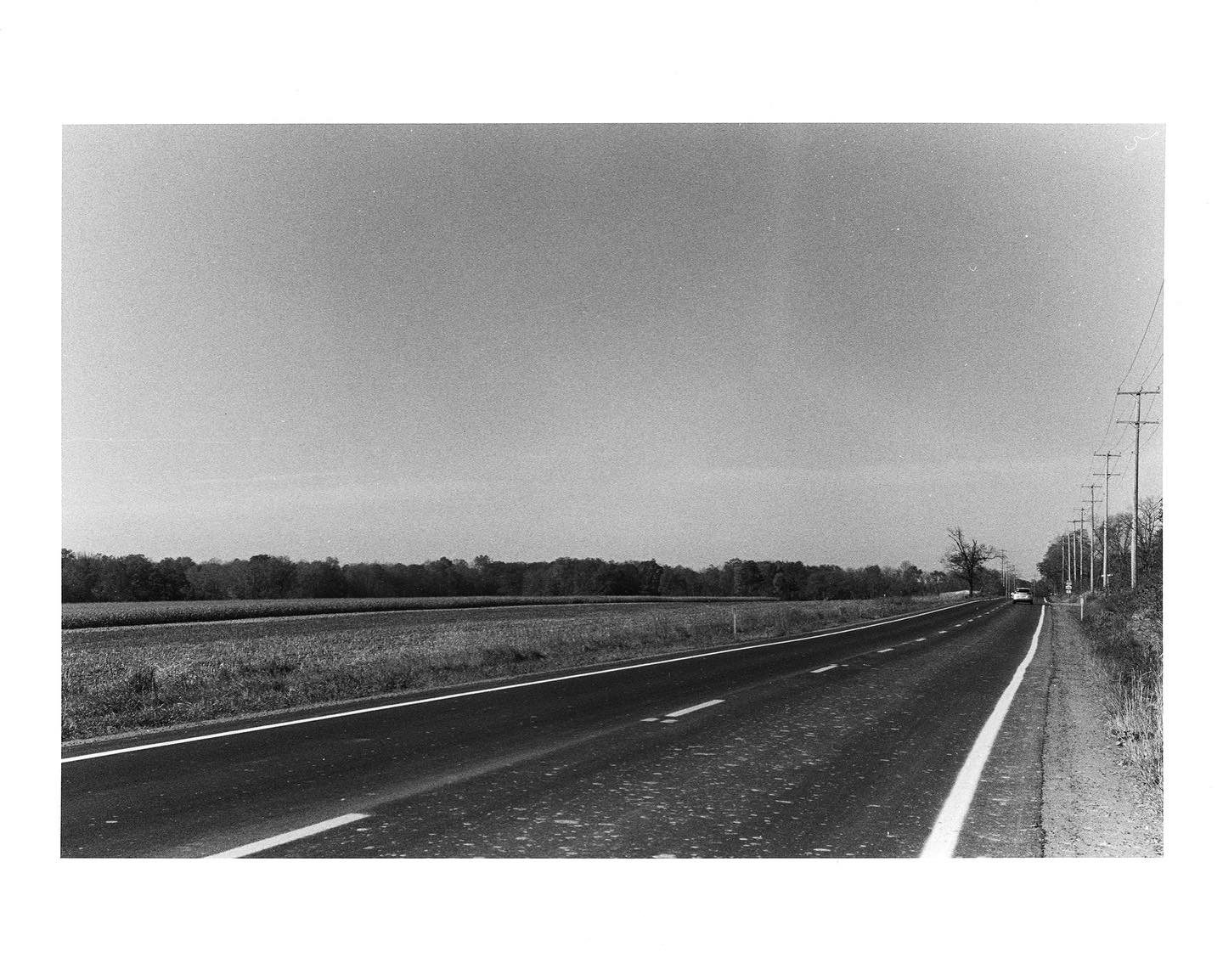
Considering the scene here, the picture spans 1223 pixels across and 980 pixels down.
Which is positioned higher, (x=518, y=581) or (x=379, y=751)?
(x=379, y=751)

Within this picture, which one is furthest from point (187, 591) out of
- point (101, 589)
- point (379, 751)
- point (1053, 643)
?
point (379, 751)

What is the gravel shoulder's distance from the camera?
5.51 meters

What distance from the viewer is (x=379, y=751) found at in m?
7.89

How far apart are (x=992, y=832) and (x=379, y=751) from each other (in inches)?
201

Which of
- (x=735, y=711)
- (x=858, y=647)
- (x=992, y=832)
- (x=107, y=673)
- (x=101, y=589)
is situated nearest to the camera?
(x=992, y=832)

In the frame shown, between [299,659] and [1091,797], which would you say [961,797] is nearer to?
[1091,797]

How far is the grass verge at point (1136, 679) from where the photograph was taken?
787 cm

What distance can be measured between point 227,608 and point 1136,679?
58.6 metres

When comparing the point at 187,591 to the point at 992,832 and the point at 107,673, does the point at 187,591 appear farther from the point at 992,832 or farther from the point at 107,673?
the point at 992,832

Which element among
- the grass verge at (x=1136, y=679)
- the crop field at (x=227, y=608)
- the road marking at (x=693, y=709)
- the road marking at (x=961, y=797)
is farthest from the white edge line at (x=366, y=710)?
the crop field at (x=227, y=608)

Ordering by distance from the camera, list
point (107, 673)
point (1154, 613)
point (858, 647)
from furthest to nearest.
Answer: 1. point (1154, 613)
2. point (858, 647)
3. point (107, 673)

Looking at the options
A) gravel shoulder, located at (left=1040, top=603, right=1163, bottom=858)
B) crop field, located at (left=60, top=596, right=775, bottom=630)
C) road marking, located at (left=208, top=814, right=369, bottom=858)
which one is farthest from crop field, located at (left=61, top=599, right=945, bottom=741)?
gravel shoulder, located at (left=1040, top=603, right=1163, bottom=858)

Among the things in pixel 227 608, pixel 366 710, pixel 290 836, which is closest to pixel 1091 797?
pixel 290 836

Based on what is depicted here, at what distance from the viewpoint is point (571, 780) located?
22.4ft
